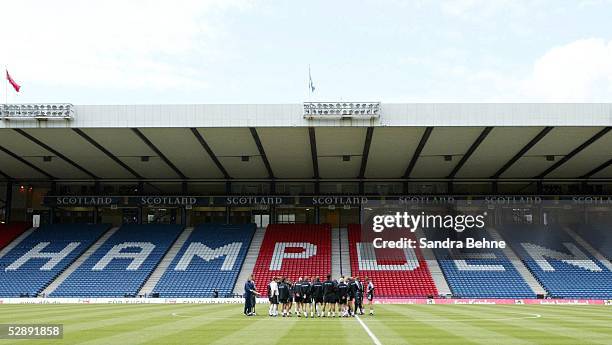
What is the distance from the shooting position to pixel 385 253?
1986 inches

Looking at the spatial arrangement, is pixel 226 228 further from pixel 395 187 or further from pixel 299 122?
pixel 299 122

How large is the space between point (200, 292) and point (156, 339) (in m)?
28.7

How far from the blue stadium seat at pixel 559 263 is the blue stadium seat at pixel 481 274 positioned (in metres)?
1.70

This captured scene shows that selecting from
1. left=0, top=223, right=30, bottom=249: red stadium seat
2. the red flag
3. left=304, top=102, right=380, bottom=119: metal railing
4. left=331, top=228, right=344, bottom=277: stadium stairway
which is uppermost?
the red flag

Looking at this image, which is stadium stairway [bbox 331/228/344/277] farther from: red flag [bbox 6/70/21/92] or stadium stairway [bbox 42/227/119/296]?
red flag [bbox 6/70/21/92]

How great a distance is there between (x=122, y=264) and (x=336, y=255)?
650 inches

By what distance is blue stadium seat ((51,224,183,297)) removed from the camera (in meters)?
44.8

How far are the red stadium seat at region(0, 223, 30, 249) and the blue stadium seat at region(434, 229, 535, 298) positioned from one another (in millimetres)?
35186

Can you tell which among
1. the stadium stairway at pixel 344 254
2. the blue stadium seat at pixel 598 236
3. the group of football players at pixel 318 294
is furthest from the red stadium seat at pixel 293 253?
the blue stadium seat at pixel 598 236

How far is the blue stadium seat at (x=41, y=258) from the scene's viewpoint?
4559 centimetres

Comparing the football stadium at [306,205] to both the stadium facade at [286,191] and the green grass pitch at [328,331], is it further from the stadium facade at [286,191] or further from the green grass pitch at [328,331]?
the green grass pitch at [328,331]

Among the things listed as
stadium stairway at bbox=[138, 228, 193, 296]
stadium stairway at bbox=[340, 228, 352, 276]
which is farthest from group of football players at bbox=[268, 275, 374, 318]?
stadium stairway at bbox=[340, 228, 352, 276]

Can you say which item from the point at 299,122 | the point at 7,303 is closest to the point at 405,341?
the point at 299,122

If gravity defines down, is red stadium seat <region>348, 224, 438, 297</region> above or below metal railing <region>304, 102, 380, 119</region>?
below
